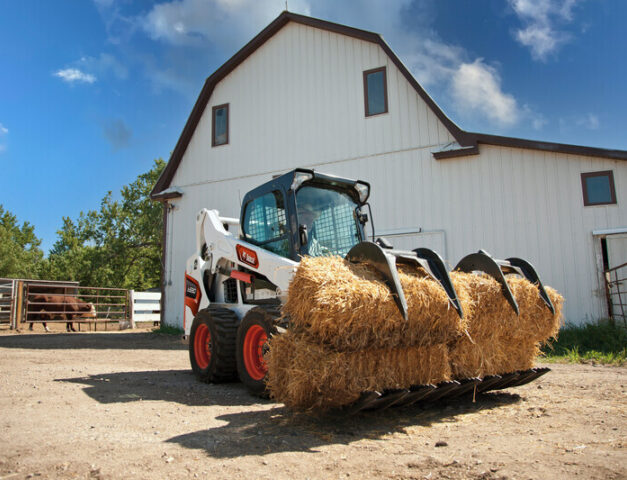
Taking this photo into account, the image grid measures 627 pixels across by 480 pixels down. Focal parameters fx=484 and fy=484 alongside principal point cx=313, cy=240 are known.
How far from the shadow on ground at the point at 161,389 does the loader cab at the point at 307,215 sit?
1855 mm

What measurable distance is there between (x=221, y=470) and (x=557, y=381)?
524 centimetres

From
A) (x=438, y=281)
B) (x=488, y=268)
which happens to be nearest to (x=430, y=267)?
(x=438, y=281)

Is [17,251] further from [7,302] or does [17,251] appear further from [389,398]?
[389,398]

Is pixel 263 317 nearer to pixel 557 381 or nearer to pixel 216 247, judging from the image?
pixel 216 247

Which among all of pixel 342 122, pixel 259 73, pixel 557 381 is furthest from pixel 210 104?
pixel 557 381

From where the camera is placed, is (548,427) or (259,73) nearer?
(548,427)

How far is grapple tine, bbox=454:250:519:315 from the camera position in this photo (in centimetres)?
507

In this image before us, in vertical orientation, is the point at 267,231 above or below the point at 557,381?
above

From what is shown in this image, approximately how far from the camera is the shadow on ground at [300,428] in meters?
3.72

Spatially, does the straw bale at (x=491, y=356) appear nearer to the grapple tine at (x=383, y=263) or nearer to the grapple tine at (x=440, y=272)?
the grapple tine at (x=440, y=272)

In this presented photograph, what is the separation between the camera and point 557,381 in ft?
21.7

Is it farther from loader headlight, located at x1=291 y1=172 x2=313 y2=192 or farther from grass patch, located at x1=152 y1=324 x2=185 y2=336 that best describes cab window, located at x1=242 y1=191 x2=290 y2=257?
grass patch, located at x1=152 y1=324 x2=185 y2=336

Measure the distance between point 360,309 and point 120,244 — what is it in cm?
3681

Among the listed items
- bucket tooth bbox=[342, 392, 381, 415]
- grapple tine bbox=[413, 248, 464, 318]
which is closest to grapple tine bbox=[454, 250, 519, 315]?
grapple tine bbox=[413, 248, 464, 318]
